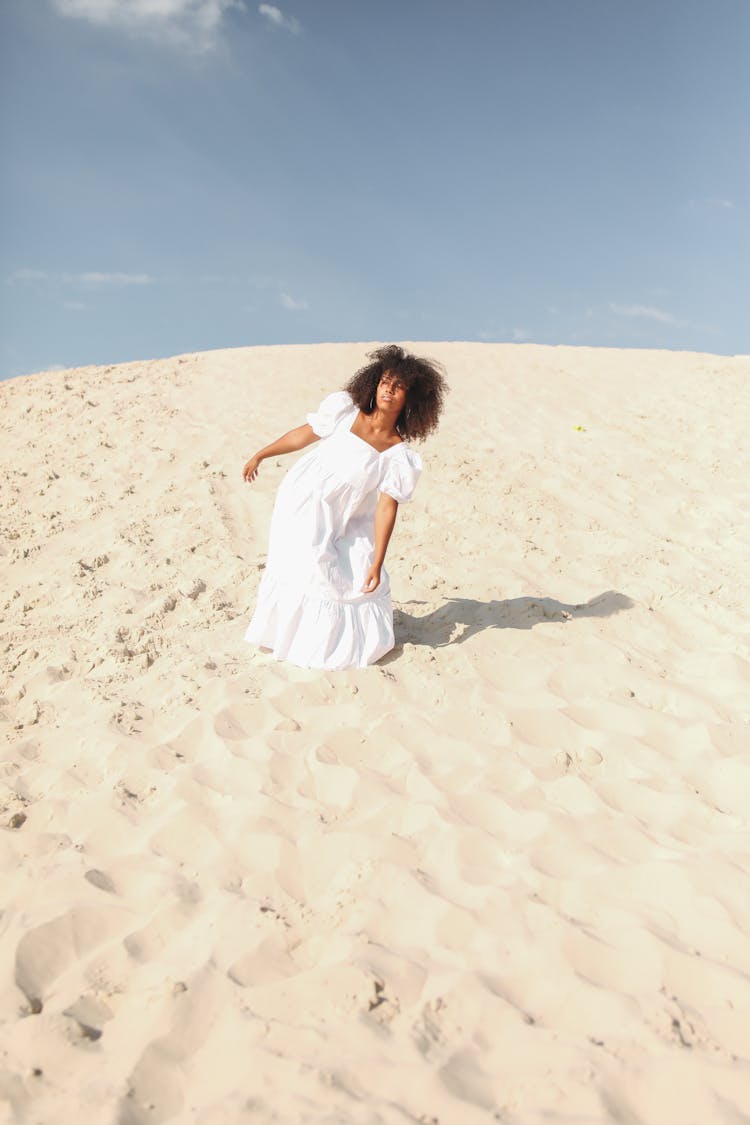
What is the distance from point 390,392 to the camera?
437cm

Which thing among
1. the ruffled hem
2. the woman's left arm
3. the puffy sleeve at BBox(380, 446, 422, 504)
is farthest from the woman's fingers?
the puffy sleeve at BBox(380, 446, 422, 504)

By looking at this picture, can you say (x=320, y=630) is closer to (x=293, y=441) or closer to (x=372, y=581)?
(x=372, y=581)

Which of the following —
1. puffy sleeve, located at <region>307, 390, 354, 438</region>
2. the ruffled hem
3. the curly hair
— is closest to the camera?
the ruffled hem

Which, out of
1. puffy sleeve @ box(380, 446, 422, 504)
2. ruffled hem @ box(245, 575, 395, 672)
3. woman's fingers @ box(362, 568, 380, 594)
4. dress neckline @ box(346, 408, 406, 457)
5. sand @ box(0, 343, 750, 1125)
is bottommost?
sand @ box(0, 343, 750, 1125)

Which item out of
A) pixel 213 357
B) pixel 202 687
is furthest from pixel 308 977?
pixel 213 357

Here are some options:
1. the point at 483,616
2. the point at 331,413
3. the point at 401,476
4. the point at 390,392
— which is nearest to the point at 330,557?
the point at 401,476

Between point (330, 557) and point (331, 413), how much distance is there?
79cm

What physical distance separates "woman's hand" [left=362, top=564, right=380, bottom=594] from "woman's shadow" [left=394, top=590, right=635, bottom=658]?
17.7 inches

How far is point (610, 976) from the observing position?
2383mm

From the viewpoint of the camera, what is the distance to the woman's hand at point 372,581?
4.37m

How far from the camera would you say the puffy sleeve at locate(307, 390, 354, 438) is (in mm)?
4531

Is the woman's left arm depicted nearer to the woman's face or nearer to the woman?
the woman

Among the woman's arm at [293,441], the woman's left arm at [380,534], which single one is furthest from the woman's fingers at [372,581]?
the woman's arm at [293,441]

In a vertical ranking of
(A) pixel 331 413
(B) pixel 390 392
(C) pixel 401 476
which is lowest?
(C) pixel 401 476
